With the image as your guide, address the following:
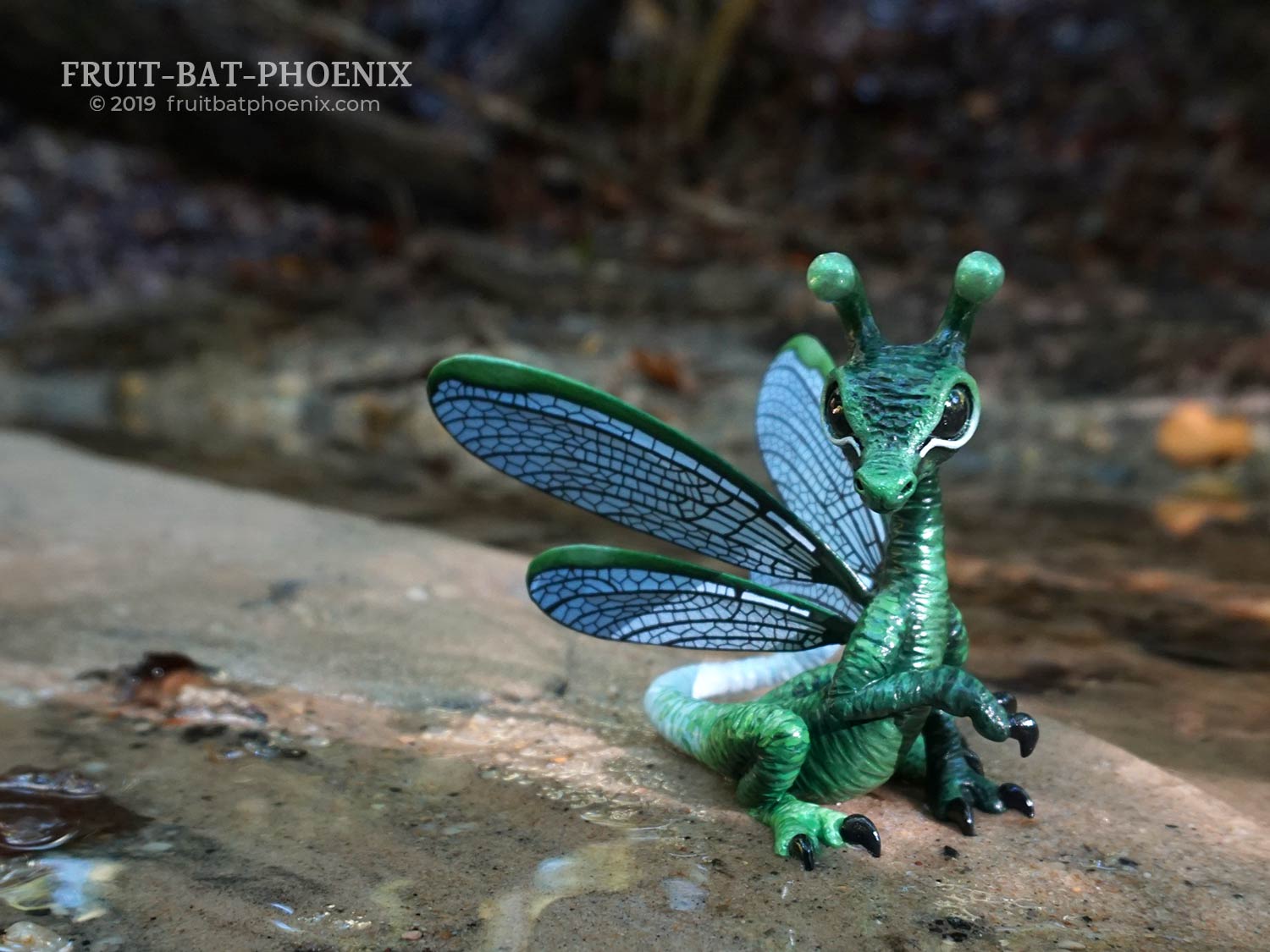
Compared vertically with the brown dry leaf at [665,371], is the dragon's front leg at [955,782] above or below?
below

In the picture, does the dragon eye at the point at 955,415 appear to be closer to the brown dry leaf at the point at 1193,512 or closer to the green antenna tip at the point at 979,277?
the green antenna tip at the point at 979,277

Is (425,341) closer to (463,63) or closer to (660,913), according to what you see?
(463,63)

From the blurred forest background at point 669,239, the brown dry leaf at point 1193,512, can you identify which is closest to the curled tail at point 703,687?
the blurred forest background at point 669,239

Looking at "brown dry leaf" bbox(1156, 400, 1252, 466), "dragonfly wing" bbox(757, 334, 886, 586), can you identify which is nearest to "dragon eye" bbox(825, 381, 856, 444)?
"dragonfly wing" bbox(757, 334, 886, 586)

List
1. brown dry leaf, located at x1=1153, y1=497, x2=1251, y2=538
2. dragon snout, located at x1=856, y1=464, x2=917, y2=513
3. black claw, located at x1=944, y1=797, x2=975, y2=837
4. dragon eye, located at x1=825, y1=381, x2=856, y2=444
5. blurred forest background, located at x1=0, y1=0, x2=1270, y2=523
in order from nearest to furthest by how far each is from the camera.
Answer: dragon snout, located at x1=856, y1=464, x2=917, y2=513 < dragon eye, located at x1=825, y1=381, x2=856, y2=444 < black claw, located at x1=944, y1=797, x2=975, y2=837 < brown dry leaf, located at x1=1153, y1=497, x2=1251, y2=538 < blurred forest background, located at x1=0, y1=0, x2=1270, y2=523

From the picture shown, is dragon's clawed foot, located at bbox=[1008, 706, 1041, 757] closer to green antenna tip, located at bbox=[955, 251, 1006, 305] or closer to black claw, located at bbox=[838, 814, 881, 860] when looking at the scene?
black claw, located at bbox=[838, 814, 881, 860]

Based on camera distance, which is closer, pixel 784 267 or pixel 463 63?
pixel 784 267

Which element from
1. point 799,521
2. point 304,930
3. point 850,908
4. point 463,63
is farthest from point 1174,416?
point 463,63
